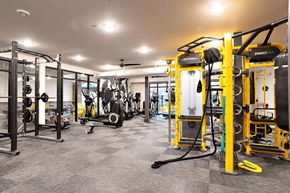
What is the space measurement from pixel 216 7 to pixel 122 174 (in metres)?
3.49

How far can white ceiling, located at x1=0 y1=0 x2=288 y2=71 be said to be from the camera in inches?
115

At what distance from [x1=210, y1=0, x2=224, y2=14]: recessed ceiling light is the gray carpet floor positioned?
9.83ft

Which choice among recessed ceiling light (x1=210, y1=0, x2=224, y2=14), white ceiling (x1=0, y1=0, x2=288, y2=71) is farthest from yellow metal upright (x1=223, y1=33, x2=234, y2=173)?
white ceiling (x1=0, y1=0, x2=288, y2=71)

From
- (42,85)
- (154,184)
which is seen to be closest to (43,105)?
(42,85)

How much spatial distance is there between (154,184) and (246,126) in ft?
8.06

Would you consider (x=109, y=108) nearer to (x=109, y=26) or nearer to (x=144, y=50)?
(x=144, y=50)

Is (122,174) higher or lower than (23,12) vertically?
lower

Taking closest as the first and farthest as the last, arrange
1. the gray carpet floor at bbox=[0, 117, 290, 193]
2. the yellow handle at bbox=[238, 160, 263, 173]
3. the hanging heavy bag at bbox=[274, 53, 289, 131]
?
the hanging heavy bag at bbox=[274, 53, 289, 131]
the gray carpet floor at bbox=[0, 117, 290, 193]
the yellow handle at bbox=[238, 160, 263, 173]

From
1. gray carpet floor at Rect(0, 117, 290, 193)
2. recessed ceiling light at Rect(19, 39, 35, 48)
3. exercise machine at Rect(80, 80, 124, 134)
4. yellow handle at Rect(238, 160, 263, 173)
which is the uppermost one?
recessed ceiling light at Rect(19, 39, 35, 48)

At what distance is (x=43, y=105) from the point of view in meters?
6.89

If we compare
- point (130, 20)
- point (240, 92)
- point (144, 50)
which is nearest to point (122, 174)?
point (240, 92)

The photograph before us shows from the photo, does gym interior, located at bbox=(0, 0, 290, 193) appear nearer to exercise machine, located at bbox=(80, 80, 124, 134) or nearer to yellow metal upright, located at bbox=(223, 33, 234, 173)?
yellow metal upright, located at bbox=(223, 33, 234, 173)

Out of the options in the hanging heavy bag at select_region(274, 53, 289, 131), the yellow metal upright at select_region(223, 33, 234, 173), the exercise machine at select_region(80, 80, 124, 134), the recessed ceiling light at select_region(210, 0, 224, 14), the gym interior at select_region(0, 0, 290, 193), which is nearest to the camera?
the hanging heavy bag at select_region(274, 53, 289, 131)

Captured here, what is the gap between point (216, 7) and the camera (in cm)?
296
